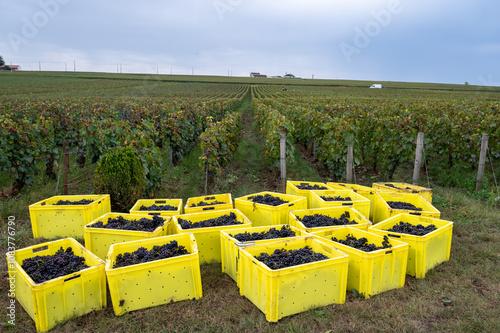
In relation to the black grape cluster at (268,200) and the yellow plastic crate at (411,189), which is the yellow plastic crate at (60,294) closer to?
the black grape cluster at (268,200)

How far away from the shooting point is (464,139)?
8711 mm

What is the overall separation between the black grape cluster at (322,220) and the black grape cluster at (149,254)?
5.49 feet

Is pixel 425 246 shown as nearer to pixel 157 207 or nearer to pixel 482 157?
pixel 157 207

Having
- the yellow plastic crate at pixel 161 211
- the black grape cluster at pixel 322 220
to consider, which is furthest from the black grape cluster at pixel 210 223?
the black grape cluster at pixel 322 220

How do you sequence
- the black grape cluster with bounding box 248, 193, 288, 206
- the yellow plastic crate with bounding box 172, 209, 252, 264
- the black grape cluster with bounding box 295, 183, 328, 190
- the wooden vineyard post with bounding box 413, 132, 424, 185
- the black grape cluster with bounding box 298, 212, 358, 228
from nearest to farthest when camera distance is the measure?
the yellow plastic crate with bounding box 172, 209, 252, 264 → the black grape cluster with bounding box 298, 212, 358, 228 → the black grape cluster with bounding box 248, 193, 288, 206 → the black grape cluster with bounding box 295, 183, 328, 190 → the wooden vineyard post with bounding box 413, 132, 424, 185

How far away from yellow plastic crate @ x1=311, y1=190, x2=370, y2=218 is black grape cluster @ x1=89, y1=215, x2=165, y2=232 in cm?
240

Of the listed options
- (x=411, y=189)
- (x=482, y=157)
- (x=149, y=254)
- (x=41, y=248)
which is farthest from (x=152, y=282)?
(x=482, y=157)

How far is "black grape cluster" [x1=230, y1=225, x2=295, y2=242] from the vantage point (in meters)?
3.71

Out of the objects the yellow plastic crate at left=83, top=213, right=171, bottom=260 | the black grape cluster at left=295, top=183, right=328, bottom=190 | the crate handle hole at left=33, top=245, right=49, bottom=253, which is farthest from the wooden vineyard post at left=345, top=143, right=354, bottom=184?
the crate handle hole at left=33, top=245, right=49, bottom=253

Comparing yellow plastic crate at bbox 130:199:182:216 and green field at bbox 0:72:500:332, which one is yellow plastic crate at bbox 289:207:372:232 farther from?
yellow plastic crate at bbox 130:199:182:216

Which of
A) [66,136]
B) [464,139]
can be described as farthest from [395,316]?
[66,136]

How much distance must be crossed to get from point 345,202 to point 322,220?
2.22 feet

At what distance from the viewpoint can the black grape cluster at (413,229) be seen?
155 inches

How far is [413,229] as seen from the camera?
4.05m
